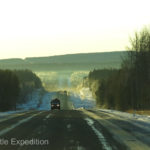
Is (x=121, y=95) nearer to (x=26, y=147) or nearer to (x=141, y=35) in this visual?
(x=141, y=35)

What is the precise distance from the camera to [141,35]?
244 ft

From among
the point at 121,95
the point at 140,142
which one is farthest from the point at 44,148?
the point at 121,95

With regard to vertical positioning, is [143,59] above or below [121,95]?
above

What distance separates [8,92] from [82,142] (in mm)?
140084

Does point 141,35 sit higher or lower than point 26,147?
higher

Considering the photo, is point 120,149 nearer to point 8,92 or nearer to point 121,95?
point 121,95

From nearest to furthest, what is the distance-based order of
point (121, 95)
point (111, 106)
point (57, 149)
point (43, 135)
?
1. point (57, 149)
2. point (43, 135)
3. point (121, 95)
4. point (111, 106)

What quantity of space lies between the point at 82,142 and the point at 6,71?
157560 millimetres

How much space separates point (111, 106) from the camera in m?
134

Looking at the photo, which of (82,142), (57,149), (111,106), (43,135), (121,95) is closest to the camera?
(57,149)

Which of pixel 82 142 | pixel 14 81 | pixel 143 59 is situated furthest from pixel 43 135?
pixel 14 81

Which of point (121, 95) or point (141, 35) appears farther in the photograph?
point (121, 95)

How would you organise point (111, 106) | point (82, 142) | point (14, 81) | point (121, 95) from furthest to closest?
point (14, 81) < point (111, 106) < point (121, 95) < point (82, 142)

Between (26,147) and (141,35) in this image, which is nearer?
(26,147)
